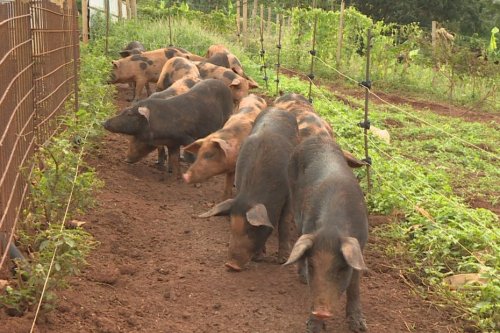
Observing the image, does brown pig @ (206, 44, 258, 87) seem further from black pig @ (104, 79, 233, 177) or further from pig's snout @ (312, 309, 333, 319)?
pig's snout @ (312, 309, 333, 319)

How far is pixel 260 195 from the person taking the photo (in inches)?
228

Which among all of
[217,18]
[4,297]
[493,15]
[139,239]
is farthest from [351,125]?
[493,15]

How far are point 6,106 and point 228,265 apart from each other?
224cm

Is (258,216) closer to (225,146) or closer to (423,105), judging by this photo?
(225,146)

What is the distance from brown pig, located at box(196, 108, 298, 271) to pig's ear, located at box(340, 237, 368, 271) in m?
1.14

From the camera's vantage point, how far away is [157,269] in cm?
564

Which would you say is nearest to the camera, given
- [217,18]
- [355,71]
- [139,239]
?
[139,239]

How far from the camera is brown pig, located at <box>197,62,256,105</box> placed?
423 inches

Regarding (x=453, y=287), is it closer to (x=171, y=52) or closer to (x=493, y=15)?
(x=171, y=52)

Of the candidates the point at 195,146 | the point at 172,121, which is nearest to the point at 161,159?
the point at 172,121

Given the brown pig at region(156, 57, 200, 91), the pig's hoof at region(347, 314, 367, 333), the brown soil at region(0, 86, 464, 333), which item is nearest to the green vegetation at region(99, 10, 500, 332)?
the brown soil at region(0, 86, 464, 333)

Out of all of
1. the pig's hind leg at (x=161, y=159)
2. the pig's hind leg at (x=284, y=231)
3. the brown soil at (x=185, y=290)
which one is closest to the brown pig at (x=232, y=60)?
the pig's hind leg at (x=161, y=159)

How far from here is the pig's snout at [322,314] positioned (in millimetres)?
4160

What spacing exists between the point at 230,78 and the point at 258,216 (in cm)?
603
